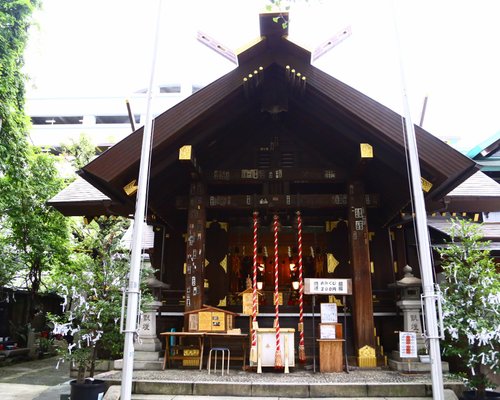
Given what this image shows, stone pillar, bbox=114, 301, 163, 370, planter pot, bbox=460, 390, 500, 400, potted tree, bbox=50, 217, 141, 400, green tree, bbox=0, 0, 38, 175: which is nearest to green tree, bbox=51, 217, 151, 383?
potted tree, bbox=50, 217, 141, 400

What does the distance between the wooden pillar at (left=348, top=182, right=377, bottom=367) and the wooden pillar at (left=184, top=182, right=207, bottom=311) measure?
11.4 ft

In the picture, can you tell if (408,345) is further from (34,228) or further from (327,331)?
(34,228)

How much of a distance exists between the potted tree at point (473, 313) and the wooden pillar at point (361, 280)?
2.12 meters

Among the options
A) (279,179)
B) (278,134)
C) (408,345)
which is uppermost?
(278,134)

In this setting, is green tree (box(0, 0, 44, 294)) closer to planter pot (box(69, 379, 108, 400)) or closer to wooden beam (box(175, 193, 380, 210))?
wooden beam (box(175, 193, 380, 210))

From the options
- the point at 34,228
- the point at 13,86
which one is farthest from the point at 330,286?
the point at 34,228

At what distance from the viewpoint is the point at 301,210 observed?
11109 millimetres

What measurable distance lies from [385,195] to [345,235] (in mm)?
1717

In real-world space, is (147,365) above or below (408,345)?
below

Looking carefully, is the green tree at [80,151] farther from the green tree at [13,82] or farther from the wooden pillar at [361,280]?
the wooden pillar at [361,280]

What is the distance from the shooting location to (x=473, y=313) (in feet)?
22.2

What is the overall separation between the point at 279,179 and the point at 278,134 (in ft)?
4.89

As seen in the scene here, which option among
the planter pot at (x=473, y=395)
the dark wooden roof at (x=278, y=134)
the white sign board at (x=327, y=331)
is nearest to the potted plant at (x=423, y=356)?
the planter pot at (x=473, y=395)

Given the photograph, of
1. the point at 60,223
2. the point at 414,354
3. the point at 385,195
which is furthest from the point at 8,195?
the point at 414,354
